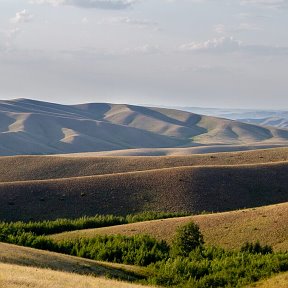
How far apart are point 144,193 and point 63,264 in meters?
48.5

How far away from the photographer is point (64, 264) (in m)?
38.3

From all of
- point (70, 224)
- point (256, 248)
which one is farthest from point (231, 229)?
point (70, 224)

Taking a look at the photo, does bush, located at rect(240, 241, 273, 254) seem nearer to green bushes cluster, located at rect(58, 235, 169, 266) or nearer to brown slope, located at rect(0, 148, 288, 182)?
green bushes cluster, located at rect(58, 235, 169, 266)

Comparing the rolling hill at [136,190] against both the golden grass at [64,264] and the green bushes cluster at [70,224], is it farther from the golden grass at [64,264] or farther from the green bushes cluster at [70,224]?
the golden grass at [64,264]

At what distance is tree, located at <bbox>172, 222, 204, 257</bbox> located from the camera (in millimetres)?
50388

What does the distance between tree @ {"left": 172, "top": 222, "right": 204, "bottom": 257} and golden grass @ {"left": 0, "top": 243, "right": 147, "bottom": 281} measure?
8.23m

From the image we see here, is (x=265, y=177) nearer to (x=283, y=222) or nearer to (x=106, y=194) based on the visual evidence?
(x=106, y=194)

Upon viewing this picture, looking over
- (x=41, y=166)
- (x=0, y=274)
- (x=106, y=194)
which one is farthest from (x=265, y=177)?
(x=0, y=274)

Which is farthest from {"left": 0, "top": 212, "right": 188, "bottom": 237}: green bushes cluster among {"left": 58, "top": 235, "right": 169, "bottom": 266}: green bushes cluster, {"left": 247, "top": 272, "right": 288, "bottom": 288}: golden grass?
{"left": 247, "top": 272, "right": 288, "bottom": 288}: golden grass

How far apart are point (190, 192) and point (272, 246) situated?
33.2 m

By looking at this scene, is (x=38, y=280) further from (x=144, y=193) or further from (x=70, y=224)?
(x=144, y=193)

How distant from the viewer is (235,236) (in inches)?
2264

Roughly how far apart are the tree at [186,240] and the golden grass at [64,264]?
324 inches

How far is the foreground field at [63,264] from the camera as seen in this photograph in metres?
36.0
